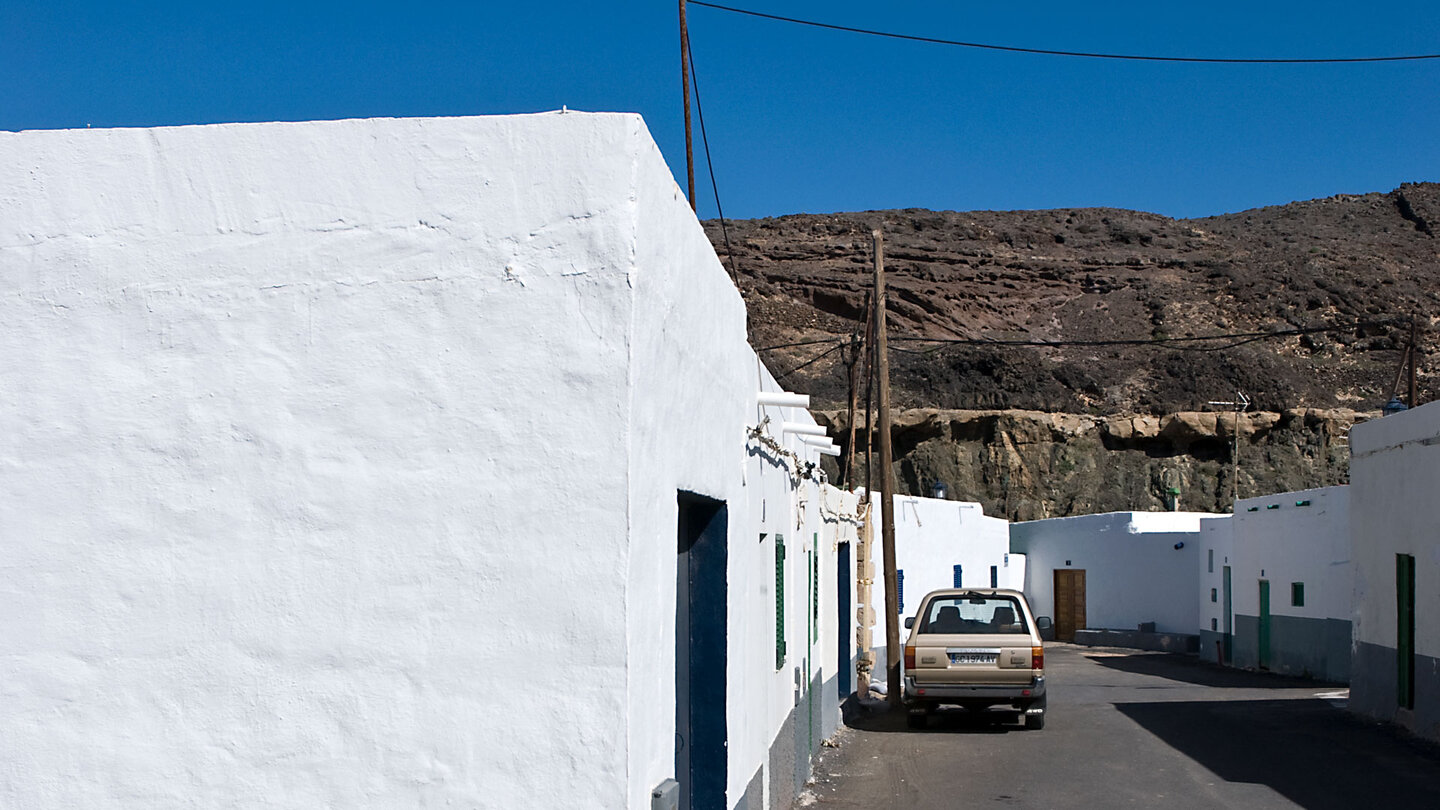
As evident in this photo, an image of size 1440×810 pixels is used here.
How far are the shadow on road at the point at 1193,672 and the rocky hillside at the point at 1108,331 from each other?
1657cm

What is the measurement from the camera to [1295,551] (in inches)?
1029

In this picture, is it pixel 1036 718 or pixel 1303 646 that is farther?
pixel 1303 646

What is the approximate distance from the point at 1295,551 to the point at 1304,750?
12040mm

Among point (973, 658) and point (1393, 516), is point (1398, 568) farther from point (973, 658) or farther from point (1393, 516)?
point (973, 658)

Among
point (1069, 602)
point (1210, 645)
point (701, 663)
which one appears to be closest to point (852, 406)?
point (1210, 645)

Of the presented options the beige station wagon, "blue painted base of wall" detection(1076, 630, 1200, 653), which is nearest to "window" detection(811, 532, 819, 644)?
the beige station wagon

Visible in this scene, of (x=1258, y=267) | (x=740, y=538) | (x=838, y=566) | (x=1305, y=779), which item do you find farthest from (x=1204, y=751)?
(x=1258, y=267)

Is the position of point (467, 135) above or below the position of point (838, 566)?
above

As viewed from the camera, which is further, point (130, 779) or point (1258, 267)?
point (1258, 267)

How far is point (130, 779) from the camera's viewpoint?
4730mm

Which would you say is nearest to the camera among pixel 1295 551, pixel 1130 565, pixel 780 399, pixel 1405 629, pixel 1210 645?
pixel 780 399

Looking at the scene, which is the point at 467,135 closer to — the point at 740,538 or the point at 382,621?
the point at 382,621

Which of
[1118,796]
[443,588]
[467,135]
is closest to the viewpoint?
[443,588]

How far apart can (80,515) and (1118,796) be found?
9.76m
